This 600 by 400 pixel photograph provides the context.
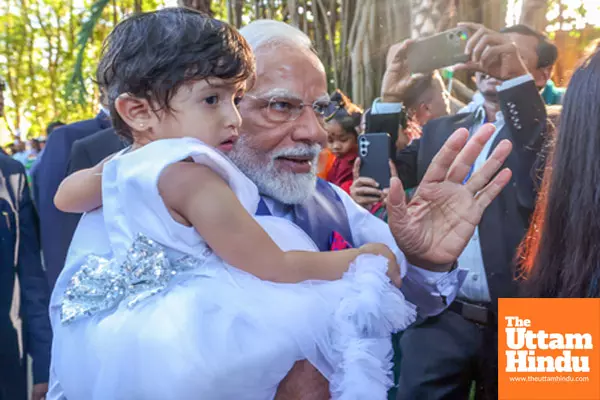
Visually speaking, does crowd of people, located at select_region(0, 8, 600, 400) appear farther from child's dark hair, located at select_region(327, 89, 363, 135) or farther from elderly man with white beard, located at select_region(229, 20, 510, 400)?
child's dark hair, located at select_region(327, 89, 363, 135)

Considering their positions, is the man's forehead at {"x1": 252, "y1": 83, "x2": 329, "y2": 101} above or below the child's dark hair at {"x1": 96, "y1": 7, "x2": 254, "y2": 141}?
below

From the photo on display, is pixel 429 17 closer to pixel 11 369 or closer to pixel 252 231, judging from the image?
pixel 252 231

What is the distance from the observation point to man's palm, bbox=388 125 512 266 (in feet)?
4.24

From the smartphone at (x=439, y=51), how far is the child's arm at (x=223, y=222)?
45.6 inches

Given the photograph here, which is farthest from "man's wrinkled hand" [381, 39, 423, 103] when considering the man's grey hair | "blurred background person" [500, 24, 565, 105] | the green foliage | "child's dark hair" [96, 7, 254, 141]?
the green foliage

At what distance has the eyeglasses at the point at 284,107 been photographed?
1.47 metres

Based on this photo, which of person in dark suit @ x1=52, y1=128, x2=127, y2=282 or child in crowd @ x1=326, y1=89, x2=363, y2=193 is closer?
person in dark suit @ x1=52, y1=128, x2=127, y2=282

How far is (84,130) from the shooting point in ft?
8.14

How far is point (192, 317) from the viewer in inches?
36.2

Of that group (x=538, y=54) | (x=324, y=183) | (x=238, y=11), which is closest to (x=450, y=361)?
(x=324, y=183)

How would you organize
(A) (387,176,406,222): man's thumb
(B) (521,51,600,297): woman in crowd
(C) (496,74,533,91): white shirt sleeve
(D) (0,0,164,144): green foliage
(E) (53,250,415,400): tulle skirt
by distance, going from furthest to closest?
(D) (0,0,164,144): green foliage < (C) (496,74,533,91): white shirt sleeve < (A) (387,176,406,222): man's thumb < (B) (521,51,600,297): woman in crowd < (E) (53,250,415,400): tulle skirt

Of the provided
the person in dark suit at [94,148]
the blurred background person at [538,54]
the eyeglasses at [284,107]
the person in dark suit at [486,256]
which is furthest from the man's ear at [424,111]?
the person in dark suit at [94,148]

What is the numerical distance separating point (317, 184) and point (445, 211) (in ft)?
1.34

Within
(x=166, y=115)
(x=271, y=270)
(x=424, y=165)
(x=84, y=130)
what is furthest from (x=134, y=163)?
(x=84, y=130)
